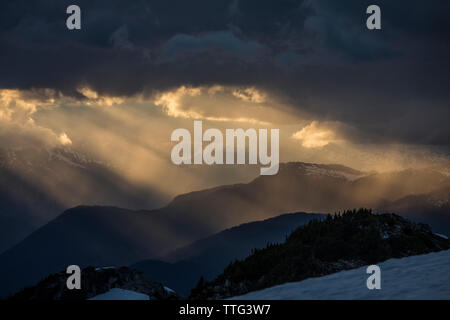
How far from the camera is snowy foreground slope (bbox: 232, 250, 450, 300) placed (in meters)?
20.0

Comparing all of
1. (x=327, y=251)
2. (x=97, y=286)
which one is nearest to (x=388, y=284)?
(x=327, y=251)

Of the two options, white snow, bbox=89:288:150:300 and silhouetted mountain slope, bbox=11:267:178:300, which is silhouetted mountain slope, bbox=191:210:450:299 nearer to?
white snow, bbox=89:288:150:300

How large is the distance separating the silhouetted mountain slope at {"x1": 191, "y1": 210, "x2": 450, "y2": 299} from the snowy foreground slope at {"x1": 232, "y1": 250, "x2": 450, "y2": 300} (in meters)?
2.16

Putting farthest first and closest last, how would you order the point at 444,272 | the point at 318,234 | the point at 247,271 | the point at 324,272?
the point at 318,234
the point at 247,271
the point at 324,272
the point at 444,272

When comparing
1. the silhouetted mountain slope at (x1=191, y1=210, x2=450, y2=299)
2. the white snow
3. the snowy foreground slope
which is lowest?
the white snow

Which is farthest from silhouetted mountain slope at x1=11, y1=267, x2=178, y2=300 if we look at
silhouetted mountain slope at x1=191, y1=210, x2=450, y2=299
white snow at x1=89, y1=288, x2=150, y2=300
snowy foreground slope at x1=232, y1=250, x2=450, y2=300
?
snowy foreground slope at x1=232, y1=250, x2=450, y2=300

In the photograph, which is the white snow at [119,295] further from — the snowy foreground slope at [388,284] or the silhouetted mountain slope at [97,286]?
the snowy foreground slope at [388,284]

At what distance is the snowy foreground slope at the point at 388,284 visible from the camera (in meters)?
20.0

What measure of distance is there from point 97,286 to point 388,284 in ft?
58.0
